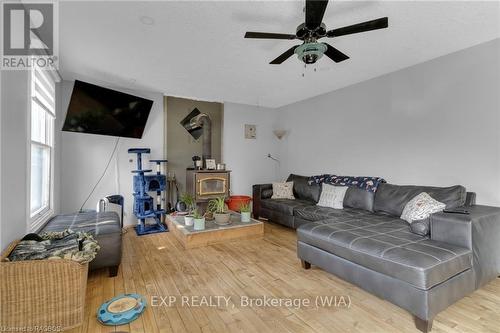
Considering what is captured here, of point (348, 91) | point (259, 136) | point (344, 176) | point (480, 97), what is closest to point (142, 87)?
point (259, 136)

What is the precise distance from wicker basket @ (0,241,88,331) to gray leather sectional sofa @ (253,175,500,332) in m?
2.01

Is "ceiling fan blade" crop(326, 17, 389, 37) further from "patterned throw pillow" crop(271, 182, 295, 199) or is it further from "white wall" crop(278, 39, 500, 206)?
"patterned throw pillow" crop(271, 182, 295, 199)

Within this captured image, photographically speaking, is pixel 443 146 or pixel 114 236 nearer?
pixel 114 236

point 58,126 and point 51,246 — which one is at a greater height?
point 58,126

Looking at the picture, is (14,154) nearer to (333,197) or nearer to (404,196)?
(333,197)

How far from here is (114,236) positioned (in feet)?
7.81

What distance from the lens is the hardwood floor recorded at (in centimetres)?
169

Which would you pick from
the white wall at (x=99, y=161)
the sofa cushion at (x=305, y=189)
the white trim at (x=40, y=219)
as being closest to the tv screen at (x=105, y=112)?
the white wall at (x=99, y=161)

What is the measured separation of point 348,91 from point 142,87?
3672mm

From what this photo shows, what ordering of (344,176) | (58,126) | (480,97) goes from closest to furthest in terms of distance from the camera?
1. (480,97)
2. (58,126)
3. (344,176)

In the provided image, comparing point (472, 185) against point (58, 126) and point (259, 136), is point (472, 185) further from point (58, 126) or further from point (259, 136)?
point (58, 126)

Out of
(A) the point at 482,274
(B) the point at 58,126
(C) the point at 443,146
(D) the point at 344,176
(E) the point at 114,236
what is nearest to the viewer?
(A) the point at 482,274

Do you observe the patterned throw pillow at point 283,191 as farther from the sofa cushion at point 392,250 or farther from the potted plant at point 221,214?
the sofa cushion at point 392,250

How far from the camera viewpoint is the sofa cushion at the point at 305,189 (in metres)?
4.27
